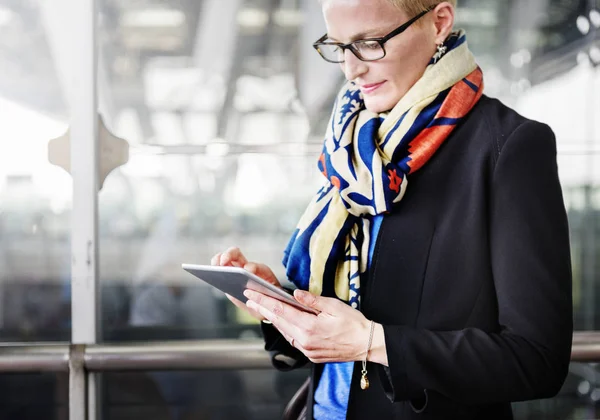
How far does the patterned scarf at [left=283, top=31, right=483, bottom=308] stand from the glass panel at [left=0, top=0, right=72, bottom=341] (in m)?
1.59

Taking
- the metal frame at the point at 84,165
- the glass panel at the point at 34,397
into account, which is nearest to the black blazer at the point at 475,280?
the metal frame at the point at 84,165

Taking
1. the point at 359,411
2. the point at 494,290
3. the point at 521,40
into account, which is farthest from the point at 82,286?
the point at 521,40

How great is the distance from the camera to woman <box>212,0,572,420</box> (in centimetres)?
96

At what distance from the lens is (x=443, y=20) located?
1089mm

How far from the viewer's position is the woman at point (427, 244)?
3.15 feet

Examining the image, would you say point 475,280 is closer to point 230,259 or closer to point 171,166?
point 230,259

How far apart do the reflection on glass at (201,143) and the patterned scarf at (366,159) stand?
159cm

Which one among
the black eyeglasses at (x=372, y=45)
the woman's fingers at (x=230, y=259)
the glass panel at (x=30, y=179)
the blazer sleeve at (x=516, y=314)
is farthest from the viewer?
the glass panel at (x=30, y=179)

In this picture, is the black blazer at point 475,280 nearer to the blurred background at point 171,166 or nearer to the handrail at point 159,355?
the handrail at point 159,355

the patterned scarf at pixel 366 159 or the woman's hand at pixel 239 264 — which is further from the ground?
the patterned scarf at pixel 366 159

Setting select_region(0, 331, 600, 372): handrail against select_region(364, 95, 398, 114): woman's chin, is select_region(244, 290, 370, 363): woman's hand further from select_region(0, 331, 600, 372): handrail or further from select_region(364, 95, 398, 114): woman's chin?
select_region(0, 331, 600, 372): handrail

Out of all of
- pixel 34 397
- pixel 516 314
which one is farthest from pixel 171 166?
pixel 516 314

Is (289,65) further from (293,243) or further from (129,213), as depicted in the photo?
(293,243)

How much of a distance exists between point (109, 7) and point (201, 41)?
411mm
